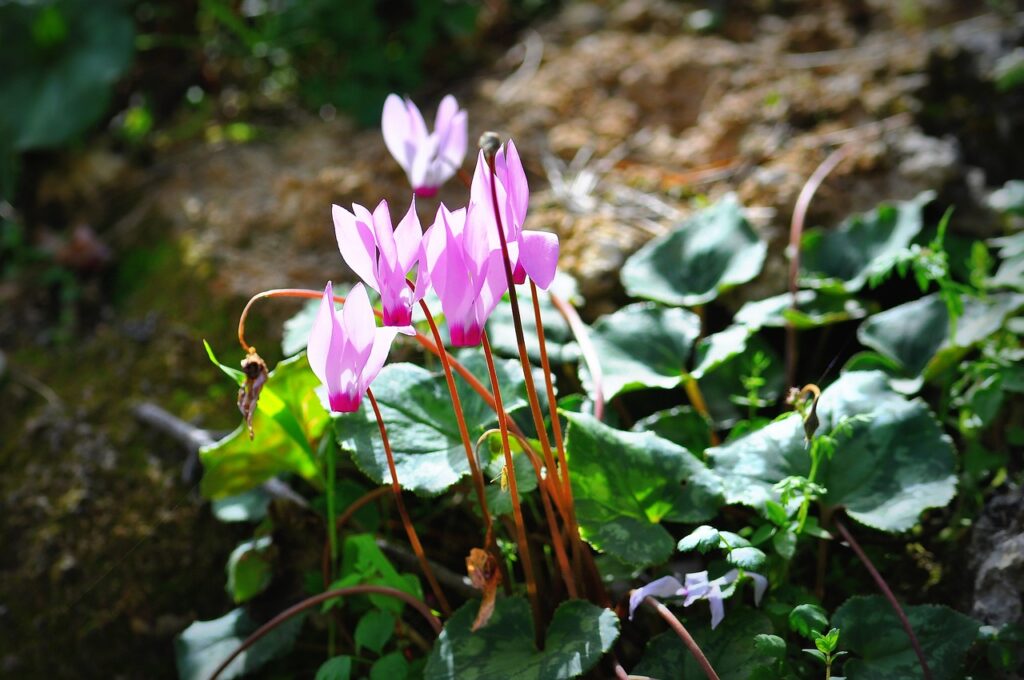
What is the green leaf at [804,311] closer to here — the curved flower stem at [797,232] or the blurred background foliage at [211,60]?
the curved flower stem at [797,232]

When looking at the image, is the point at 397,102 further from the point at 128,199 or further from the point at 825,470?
the point at 128,199

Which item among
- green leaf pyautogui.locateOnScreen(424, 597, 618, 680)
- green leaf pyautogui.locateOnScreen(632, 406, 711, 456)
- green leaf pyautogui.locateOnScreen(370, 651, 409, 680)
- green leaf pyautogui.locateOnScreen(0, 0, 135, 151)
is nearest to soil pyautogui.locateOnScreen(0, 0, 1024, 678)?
green leaf pyautogui.locateOnScreen(0, 0, 135, 151)

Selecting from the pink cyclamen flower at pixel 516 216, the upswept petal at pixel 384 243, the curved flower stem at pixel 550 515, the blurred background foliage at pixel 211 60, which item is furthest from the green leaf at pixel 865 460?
the blurred background foliage at pixel 211 60

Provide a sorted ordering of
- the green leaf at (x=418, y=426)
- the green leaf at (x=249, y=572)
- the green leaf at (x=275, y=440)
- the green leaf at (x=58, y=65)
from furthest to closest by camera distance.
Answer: the green leaf at (x=58, y=65)
the green leaf at (x=249, y=572)
the green leaf at (x=275, y=440)
the green leaf at (x=418, y=426)

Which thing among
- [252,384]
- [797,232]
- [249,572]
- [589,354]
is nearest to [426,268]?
[252,384]

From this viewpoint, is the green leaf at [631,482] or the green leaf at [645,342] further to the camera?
the green leaf at [645,342]

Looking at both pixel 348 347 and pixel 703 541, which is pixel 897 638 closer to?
pixel 703 541

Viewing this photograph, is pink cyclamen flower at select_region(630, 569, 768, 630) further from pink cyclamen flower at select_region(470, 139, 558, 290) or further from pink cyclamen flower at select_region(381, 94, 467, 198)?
pink cyclamen flower at select_region(381, 94, 467, 198)
